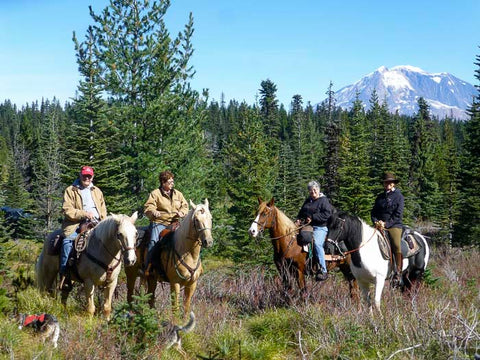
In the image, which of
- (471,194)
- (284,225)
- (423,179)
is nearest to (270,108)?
(423,179)

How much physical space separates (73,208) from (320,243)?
4861 millimetres

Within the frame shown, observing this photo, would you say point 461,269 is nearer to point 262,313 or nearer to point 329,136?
point 262,313

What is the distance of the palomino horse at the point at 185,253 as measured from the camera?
7.13 m

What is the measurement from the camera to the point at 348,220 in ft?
29.2

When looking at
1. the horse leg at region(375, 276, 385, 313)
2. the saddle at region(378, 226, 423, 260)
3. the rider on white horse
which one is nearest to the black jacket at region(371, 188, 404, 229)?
the rider on white horse

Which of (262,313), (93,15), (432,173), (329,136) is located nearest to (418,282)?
(262,313)

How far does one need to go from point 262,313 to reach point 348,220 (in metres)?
2.61

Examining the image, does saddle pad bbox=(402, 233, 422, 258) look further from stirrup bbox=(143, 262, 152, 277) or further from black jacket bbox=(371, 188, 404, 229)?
stirrup bbox=(143, 262, 152, 277)

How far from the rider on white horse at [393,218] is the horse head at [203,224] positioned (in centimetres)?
375

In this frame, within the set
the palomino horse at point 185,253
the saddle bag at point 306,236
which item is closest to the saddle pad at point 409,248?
the saddle bag at point 306,236

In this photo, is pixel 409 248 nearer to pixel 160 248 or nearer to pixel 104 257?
pixel 160 248

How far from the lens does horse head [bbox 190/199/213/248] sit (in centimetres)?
698

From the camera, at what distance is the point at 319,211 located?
9.24 m

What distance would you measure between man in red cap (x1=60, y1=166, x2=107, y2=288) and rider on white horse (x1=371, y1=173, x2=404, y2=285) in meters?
5.52
